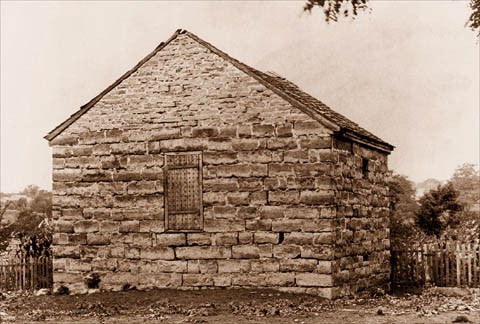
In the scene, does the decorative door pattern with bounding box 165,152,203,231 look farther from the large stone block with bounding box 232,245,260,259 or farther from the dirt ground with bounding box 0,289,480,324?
the dirt ground with bounding box 0,289,480,324

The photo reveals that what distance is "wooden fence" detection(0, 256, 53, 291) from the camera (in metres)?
20.0

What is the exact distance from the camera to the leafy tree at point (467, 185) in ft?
209

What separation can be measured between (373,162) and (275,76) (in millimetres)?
3934

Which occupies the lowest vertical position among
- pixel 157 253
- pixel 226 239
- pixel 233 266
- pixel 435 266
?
pixel 435 266

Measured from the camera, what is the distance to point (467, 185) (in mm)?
75812

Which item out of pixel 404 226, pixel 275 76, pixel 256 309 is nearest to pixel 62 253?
pixel 256 309

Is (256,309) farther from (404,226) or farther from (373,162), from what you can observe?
(404,226)

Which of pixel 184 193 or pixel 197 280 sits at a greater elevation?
pixel 184 193

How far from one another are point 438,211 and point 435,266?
850 cm

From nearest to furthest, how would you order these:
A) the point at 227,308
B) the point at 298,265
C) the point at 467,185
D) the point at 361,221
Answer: the point at 227,308 → the point at 298,265 → the point at 361,221 → the point at 467,185

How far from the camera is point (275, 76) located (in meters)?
20.5

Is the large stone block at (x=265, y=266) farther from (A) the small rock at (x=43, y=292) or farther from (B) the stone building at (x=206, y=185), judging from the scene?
(A) the small rock at (x=43, y=292)

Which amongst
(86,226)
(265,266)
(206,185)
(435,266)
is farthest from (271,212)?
(435,266)

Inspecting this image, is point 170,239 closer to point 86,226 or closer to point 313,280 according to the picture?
point 86,226
